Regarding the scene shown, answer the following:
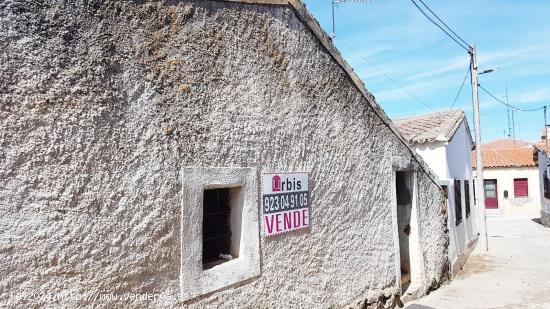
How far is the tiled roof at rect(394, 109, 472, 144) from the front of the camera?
9.83 metres

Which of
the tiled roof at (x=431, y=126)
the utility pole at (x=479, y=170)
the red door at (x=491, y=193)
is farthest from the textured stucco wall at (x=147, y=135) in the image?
the red door at (x=491, y=193)

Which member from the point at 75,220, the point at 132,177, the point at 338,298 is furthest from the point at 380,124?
the point at 75,220

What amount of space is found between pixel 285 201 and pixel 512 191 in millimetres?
24413

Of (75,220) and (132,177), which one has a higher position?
(132,177)

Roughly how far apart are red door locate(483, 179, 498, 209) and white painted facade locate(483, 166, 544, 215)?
12.3 inches

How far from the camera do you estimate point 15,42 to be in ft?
7.96

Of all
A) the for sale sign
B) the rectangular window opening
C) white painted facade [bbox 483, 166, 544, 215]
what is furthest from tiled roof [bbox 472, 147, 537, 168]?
the rectangular window opening

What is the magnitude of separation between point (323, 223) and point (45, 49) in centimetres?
315

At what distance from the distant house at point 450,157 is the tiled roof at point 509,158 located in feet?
45.8

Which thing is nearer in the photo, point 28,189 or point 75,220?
point 28,189

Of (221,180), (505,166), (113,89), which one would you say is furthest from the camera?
(505,166)

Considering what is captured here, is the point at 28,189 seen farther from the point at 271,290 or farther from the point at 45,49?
the point at 271,290

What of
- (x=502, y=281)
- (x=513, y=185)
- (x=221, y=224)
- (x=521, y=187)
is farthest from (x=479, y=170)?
(x=521, y=187)

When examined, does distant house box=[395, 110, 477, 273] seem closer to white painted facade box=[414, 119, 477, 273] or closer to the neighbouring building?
white painted facade box=[414, 119, 477, 273]
